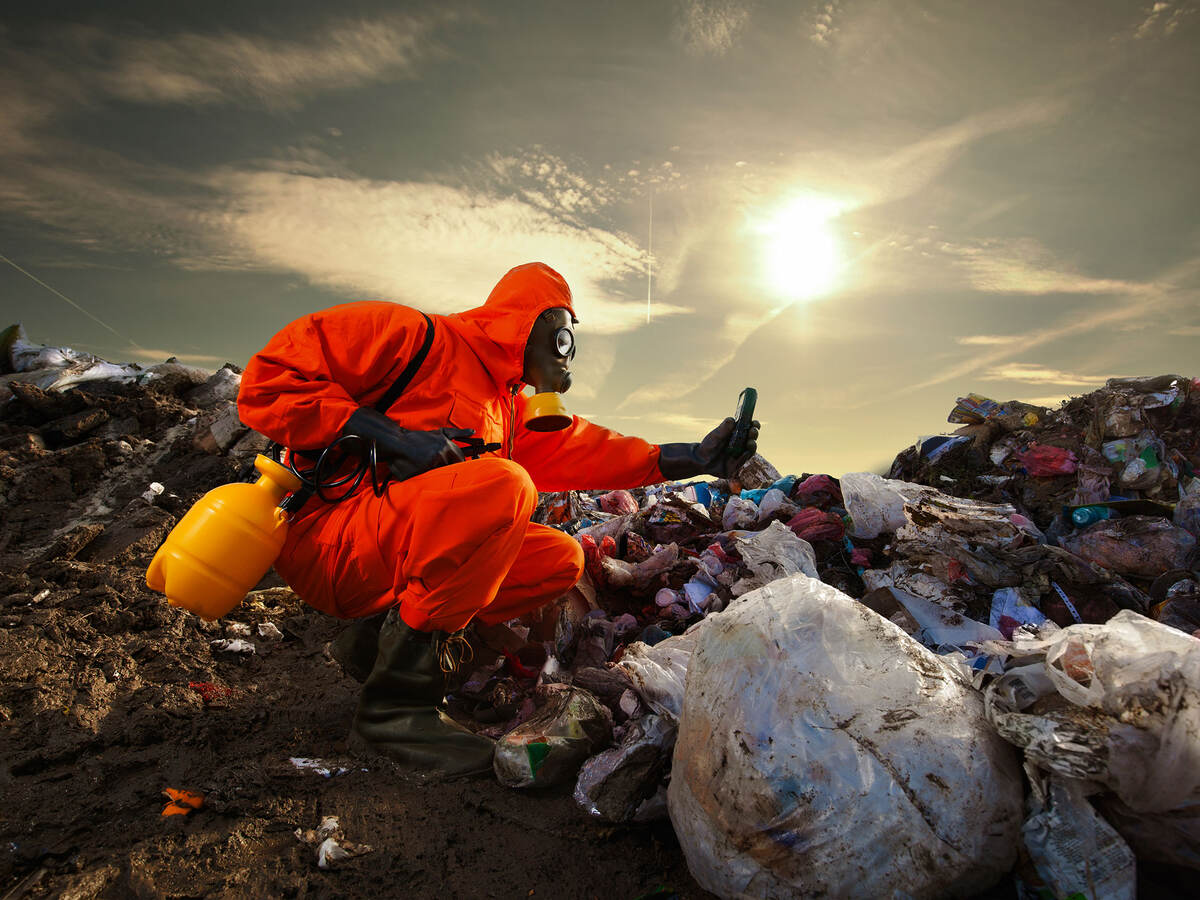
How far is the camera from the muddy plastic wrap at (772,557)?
10.5 ft

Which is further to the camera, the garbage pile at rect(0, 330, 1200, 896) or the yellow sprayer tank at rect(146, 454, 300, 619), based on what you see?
the yellow sprayer tank at rect(146, 454, 300, 619)

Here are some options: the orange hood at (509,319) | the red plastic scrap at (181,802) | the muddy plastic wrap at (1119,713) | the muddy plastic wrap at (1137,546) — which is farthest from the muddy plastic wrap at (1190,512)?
the red plastic scrap at (181,802)

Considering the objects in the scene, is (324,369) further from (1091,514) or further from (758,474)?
(1091,514)

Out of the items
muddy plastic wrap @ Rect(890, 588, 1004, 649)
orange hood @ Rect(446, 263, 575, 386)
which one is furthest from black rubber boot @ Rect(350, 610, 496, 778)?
muddy plastic wrap @ Rect(890, 588, 1004, 649)

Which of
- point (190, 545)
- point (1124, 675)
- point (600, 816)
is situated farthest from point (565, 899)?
point (190, 545)

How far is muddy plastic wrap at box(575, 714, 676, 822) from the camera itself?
6.25 feet

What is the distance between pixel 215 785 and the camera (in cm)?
199

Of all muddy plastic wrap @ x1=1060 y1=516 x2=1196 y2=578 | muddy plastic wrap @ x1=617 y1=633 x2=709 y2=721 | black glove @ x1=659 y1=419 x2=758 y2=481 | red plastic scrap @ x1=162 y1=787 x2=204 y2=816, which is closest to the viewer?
red plastic scrap @ x1=162 y1=787 x2=204 y2=816

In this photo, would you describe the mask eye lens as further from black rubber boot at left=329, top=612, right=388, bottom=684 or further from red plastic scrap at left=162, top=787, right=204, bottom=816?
red plastic scrap at left=162, top=787, right=204, bottom=816

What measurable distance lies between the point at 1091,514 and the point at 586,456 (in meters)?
2.92

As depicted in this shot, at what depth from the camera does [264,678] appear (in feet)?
9.64

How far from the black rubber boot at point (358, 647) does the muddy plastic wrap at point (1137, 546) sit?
11.8ft

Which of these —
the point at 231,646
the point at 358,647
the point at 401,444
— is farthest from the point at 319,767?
the point at 231,646

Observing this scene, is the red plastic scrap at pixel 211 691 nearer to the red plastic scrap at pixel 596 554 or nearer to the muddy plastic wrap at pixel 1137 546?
the red plastic scrap at pixel 596 554
